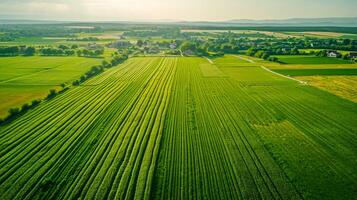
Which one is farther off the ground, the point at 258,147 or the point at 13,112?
the point at 13,112

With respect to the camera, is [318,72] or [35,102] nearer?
[35,102]

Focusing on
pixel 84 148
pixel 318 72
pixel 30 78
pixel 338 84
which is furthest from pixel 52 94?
pixel 318 72

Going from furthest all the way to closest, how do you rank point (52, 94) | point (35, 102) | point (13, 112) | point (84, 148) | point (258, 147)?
1. point (52, 94)
2. point (35, 102)
3. point (13, 112)
4. point (258, 147)
5. point (84, 148)

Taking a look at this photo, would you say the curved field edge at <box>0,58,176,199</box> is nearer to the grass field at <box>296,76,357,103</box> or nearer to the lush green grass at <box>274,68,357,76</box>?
the grass field at <box>296,76,357,103</box>

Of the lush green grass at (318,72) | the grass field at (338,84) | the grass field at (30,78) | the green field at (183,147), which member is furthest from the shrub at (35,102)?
the lush green grass at (318,72)

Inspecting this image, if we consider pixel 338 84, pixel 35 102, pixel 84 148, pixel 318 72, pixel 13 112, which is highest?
pixel 318 72

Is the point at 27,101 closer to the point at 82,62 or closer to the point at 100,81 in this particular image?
the point at 100,81

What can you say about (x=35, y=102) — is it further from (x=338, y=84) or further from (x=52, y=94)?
(x=338, y=84)
